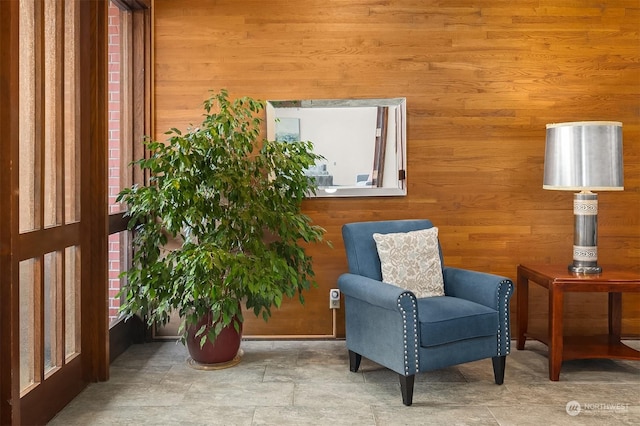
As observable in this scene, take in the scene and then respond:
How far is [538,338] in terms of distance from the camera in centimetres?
371

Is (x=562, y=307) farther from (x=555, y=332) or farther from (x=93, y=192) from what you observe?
(x=93, y=192)

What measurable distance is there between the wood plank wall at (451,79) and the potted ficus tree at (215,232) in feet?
1.95

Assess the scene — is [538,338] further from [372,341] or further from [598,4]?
[598,4]

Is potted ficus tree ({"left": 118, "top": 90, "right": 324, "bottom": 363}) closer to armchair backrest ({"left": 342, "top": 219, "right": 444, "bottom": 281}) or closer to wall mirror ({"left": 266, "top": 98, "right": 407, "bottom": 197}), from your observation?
armchair backrest ({"left": 342, "top": 219, "right": 444, "bottom": 281})

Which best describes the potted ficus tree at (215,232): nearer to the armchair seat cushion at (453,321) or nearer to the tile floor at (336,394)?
the tile floor at (336,394)

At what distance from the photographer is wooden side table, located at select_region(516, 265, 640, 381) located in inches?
131

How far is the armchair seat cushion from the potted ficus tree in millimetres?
764

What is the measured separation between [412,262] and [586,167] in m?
1.09

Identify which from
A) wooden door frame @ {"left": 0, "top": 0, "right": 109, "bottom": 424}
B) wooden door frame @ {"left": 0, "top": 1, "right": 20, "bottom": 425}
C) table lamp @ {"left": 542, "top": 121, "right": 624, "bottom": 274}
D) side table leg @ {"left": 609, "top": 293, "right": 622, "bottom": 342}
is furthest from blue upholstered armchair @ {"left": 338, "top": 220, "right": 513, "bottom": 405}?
wooden door frame @ {"left": 0, "top": 1, "right": 20, "bottom": 425}

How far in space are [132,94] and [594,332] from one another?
11.2 feet

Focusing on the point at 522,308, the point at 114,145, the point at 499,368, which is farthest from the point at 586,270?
the point at 114,145

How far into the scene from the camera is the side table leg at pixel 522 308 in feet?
12.8

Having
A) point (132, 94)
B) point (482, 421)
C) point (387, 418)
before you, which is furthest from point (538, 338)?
point (132, 94)

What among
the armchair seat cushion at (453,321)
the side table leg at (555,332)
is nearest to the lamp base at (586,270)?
the side table leg at (555,332)
